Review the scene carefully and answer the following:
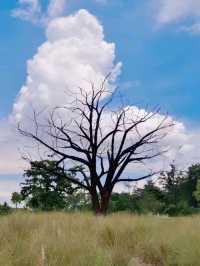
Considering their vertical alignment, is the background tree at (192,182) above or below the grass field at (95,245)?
above

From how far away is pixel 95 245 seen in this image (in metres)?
6.81

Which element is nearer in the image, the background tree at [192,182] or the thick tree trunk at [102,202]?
the thick tree trunk at [102,202]

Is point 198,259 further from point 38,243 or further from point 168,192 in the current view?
point 168,192

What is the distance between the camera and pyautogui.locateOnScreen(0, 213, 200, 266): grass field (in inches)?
225

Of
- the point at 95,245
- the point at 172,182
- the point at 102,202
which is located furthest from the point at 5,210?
the point at 172,182

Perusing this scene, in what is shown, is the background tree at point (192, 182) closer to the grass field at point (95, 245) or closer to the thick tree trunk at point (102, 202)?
the thick tree trunk at point (102, 202)

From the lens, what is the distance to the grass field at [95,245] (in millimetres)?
5707

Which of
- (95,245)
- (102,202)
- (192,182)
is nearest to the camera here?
(95,245)

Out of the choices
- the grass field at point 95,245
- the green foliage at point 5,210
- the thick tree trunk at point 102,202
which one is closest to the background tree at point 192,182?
the green foliage at point 5,210

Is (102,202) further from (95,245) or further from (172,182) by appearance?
(172,182)

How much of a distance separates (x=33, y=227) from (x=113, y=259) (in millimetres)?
2937

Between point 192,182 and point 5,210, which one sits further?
point 192,182

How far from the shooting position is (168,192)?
59969 millimetres

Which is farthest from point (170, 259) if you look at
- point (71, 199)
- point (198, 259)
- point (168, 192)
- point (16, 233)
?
point (168, 192)
